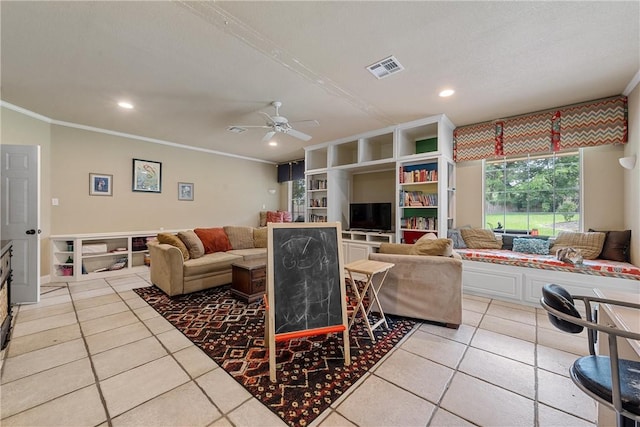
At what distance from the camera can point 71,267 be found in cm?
425

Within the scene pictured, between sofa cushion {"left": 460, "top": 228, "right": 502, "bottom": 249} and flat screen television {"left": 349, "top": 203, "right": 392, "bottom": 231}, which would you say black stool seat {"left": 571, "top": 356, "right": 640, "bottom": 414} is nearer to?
sofa cushion {"left": 460, "top": 228, "right": 502, "bottom": 249}

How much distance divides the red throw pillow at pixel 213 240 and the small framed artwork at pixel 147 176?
1.79 meters

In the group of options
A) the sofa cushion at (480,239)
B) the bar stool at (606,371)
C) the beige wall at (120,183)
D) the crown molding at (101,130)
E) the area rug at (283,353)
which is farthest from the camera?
the beige wall at (120,183)

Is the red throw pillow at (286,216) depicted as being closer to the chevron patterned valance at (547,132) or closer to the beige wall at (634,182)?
the chevron patterned valance at (547,132)

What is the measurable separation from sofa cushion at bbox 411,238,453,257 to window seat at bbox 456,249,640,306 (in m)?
1.31

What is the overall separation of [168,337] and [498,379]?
278 cm

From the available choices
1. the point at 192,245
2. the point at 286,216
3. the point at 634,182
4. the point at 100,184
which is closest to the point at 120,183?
the point at 100,184

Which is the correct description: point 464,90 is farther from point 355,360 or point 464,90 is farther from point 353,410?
point 353,410

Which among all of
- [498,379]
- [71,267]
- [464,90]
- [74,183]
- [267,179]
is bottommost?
[498,379]

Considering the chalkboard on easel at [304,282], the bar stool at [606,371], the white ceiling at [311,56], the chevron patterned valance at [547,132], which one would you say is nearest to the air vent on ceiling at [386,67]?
the white ceiling at [311,56]

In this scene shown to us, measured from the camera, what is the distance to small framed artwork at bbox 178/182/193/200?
573 centimetres

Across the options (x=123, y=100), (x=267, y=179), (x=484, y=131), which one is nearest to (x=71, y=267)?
(x=123, y=100)

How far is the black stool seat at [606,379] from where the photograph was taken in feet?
2.80

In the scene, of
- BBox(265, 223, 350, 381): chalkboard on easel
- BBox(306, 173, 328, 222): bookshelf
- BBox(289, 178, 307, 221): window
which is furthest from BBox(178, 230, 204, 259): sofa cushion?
BBox(289, 178, 307, 221): window
